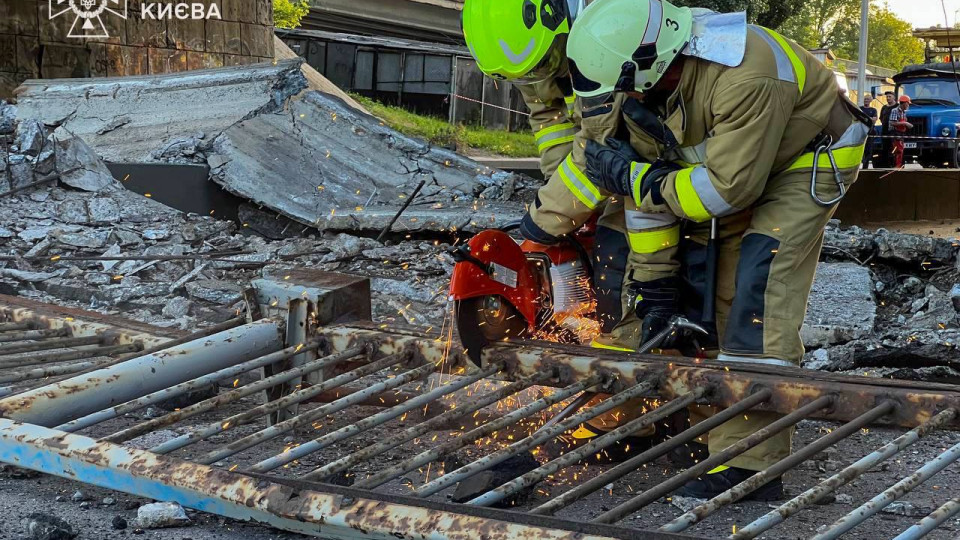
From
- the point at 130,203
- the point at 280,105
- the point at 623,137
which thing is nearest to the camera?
Result: the point at 623,137

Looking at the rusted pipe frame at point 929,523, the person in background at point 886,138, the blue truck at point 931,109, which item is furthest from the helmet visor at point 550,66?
the blue truck at point 931,109

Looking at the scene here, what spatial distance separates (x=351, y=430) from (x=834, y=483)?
1166 mm

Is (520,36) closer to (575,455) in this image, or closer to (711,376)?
(711,376)

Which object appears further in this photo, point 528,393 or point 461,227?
point 461,227

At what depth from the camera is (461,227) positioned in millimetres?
7492

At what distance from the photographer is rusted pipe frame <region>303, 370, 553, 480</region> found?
2.49m

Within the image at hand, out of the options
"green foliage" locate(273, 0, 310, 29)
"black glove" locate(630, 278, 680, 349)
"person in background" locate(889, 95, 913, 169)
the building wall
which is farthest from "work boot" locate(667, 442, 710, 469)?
"green foliage" locate(273, 0, 310, 29)

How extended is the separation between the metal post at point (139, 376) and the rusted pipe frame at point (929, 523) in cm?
209

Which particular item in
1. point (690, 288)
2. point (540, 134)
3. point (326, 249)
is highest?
point (540, 134)

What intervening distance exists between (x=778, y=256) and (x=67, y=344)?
2438 millimetres

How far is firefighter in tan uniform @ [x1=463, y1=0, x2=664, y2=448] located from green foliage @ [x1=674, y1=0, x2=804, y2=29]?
15.4 m

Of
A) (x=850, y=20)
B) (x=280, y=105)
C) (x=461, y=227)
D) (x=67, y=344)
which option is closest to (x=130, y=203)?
(x=280, y=105)

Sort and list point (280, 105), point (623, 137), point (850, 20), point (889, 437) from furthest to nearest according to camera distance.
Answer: point (850, 20), point (280, 105), point (889, 437), point (623, 137)

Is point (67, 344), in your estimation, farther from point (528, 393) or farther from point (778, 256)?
point (778, 256)
